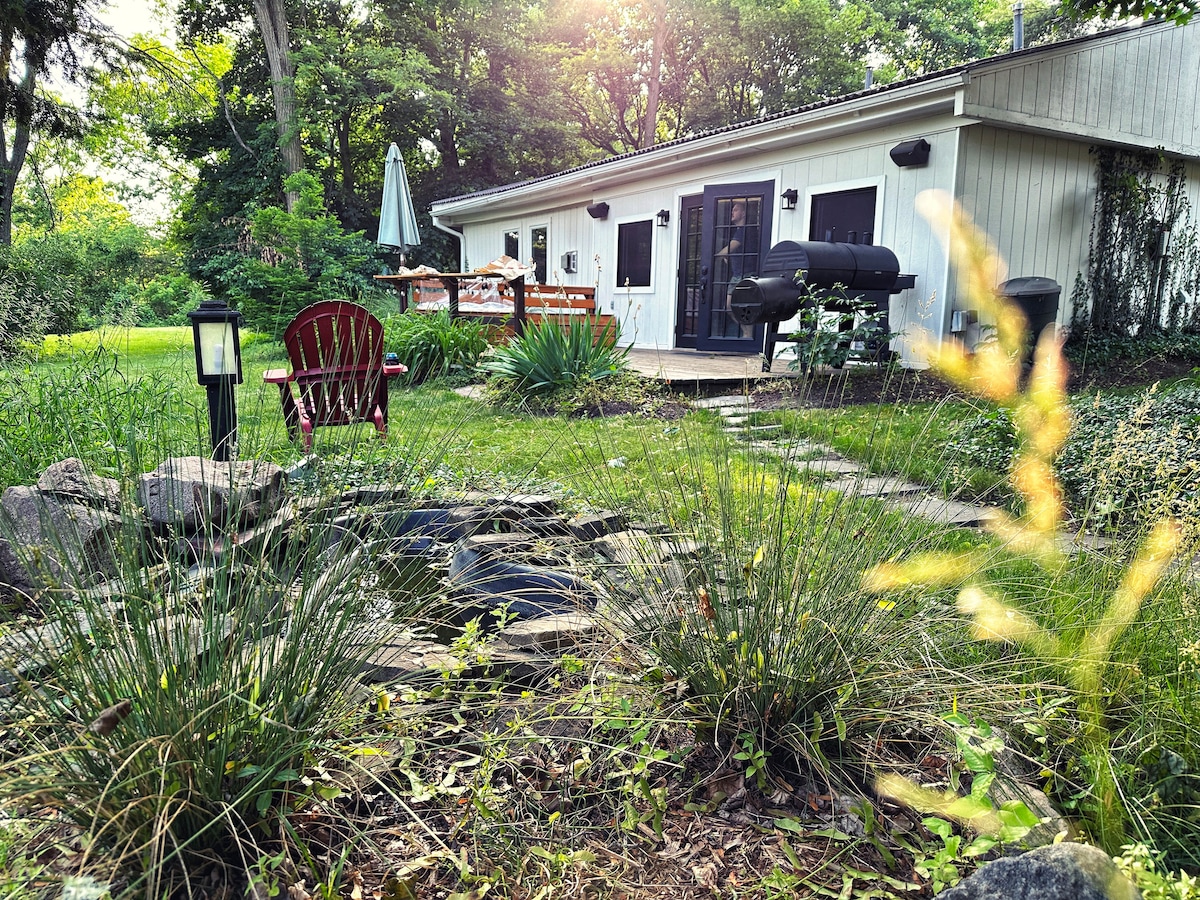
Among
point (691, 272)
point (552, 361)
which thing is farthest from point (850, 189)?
point (552, 361)

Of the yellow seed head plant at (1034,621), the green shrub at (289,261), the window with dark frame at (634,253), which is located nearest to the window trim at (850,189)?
the window with dark frame at (634,253)

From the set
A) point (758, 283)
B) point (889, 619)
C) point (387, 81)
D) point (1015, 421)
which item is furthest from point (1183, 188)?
point (387, 81)

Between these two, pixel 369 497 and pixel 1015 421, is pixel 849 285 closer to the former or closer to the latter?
pixel 1015 421

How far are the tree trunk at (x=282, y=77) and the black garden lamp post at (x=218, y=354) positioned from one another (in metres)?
15.0

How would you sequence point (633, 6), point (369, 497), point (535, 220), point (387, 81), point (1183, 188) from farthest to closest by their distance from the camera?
point (633, 6) < point (387, 81) < point (535, 220) < point (1183, 188) < point (369, 497)

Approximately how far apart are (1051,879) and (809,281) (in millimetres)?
5947

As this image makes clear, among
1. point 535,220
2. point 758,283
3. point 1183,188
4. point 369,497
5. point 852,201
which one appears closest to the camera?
point 369,497

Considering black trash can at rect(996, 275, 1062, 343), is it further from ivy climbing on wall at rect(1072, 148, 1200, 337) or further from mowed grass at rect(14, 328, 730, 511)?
mowed grass at rect(14, 328, 730, 511)

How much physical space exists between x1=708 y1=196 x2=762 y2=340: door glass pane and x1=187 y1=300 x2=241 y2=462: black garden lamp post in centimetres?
645

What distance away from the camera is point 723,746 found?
164cm

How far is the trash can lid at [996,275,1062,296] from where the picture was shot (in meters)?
6.96

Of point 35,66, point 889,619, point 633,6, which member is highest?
point 633,6

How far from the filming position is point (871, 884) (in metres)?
1.34

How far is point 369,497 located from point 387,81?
1896 cm
